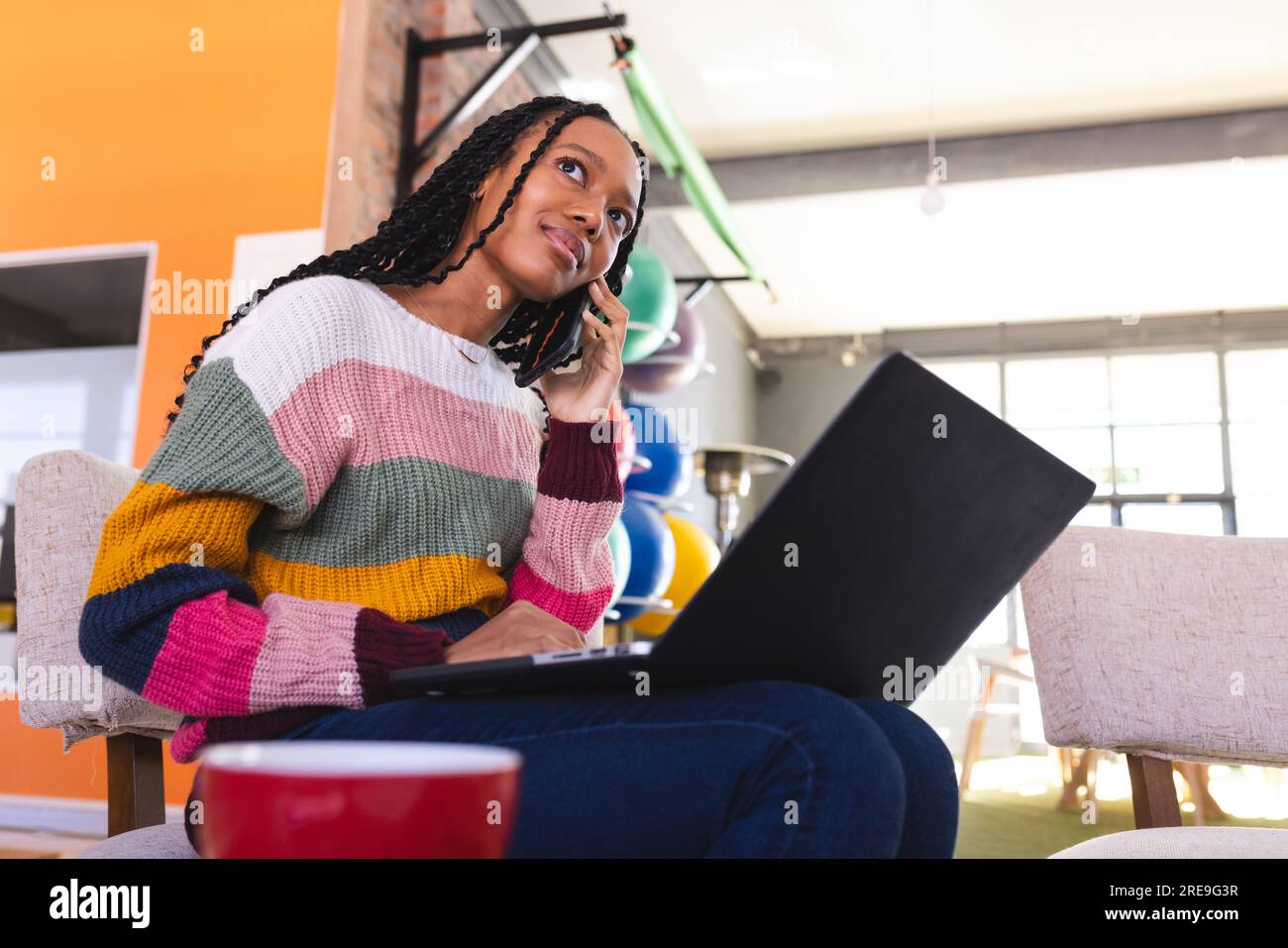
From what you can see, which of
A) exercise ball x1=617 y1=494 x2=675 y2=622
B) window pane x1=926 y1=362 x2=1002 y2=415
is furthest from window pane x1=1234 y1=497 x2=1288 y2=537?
exercise ball x1=617 y1=494 x2=675 y2=622

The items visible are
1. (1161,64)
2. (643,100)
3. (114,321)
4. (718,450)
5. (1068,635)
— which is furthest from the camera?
(114,321)

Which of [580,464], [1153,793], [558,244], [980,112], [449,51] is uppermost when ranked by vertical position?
[980,112]

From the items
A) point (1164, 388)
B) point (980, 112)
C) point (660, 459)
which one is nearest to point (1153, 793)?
point (660, 459)

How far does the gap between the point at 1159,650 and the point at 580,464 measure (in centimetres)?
73

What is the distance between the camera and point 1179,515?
825 centimetres

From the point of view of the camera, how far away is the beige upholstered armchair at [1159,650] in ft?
4.06

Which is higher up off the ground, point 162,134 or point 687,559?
point 162,134

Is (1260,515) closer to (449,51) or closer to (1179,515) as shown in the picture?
(1179,515)

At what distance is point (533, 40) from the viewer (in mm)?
3523

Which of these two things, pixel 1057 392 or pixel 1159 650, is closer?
pixel 1159 650

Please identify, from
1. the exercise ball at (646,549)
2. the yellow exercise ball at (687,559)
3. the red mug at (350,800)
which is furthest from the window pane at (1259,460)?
the red mug at (350,800)
